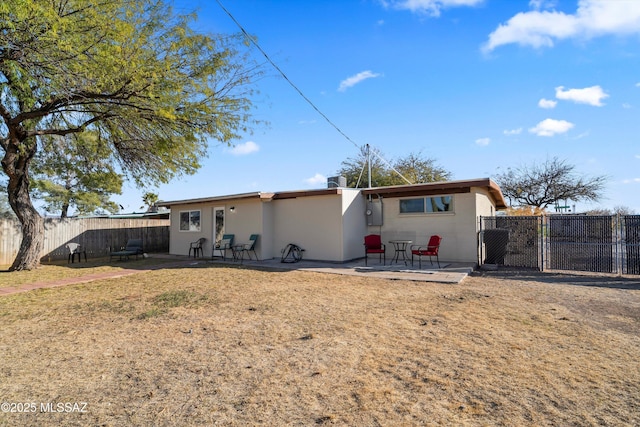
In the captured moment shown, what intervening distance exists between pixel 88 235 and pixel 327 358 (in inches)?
608

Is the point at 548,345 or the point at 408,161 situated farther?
the point at 408,161

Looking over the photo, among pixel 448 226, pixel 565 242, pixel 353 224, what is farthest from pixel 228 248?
pixel 565 242

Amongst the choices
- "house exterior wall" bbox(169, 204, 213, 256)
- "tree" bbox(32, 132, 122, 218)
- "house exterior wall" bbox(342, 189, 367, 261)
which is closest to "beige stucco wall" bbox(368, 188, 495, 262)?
"house exterior wall" bbox(342, 189, 367, 261)

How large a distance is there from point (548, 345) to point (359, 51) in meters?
10.4

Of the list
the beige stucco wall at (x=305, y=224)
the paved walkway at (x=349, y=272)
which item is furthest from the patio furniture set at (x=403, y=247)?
the beige stucco wall at (x=305, y=224)

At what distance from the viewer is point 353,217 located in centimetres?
1141

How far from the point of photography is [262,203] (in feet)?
39.6

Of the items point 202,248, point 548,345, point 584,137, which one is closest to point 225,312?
point 548,345

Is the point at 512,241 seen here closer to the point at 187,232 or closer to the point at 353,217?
the point at 353,217

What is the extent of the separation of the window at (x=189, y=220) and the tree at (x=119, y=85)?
10.1 feet

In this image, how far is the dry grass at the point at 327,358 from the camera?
2.42 metres

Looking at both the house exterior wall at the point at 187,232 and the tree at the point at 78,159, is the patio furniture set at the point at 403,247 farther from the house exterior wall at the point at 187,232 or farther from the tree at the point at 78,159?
the tree at the point at 78,159

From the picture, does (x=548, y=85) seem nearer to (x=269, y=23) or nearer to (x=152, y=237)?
(x=269, y=23)

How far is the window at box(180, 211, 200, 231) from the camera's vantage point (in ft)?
46.6
